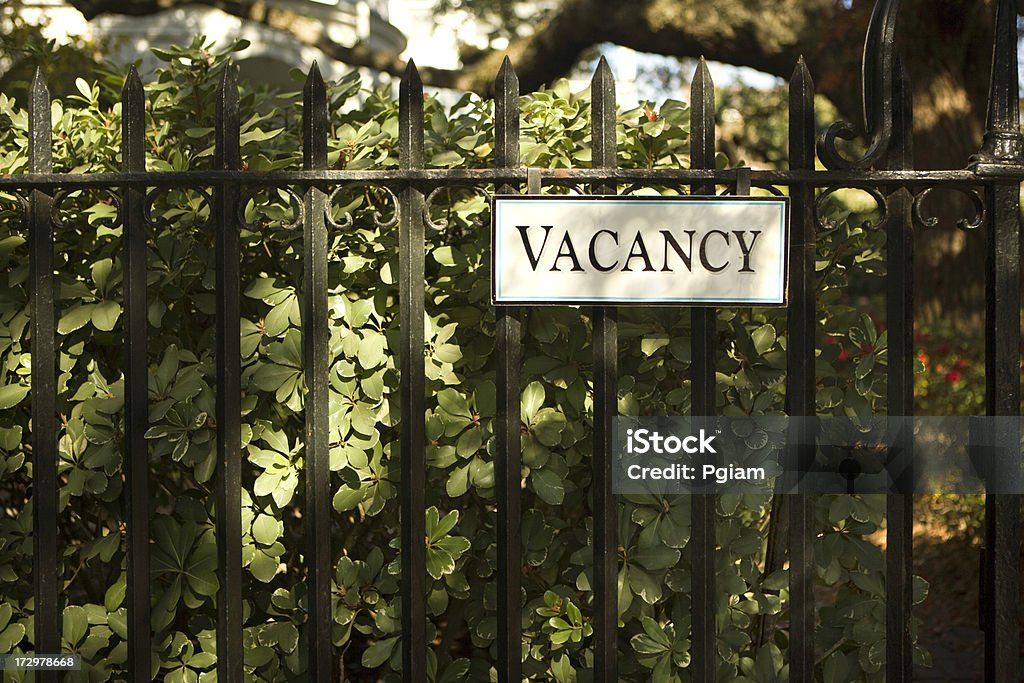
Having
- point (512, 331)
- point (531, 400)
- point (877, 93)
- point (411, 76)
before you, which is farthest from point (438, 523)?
point (877, 93)

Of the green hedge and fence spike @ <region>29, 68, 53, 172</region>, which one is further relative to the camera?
the green hedge

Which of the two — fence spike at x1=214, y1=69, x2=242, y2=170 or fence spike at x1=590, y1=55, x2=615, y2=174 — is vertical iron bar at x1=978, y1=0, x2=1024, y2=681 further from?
fence spike at x1=214, y1=69, x2=242, y2=170

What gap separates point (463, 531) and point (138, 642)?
0.82m

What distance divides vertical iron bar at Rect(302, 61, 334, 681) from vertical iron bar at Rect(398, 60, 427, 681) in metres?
0.18

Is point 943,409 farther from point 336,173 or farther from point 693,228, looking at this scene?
point 336,173

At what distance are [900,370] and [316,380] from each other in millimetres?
1345

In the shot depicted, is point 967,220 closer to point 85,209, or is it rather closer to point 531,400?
point 531,400

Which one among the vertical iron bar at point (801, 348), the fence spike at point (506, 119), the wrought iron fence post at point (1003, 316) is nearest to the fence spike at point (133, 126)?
the fence spike at point (506, 119)

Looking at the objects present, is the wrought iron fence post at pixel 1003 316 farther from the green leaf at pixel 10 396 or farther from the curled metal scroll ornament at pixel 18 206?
the green leaf at pixel 10 396

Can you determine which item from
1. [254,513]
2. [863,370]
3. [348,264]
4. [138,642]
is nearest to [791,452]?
[863,370]

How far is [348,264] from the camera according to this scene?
2.46m

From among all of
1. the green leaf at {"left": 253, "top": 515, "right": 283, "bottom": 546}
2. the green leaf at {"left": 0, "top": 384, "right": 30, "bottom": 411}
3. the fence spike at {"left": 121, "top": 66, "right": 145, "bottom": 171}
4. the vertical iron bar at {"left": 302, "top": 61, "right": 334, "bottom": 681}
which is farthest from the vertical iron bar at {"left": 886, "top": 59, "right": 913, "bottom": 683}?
the green leaf at {"left": 0, "top": 384, "right": 30, "bottom": 411}

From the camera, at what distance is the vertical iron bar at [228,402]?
7.41ft

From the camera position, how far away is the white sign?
218 centimetres
